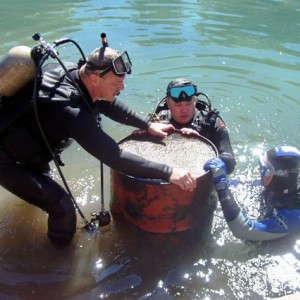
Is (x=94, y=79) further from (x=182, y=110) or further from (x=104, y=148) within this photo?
(x=182, y=110)

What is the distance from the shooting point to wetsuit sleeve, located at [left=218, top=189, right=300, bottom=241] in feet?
10.9

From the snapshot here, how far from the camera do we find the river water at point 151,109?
338cm

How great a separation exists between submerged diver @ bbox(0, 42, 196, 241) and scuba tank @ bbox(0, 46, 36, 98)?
0.10 meters

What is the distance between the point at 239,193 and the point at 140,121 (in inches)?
52.0

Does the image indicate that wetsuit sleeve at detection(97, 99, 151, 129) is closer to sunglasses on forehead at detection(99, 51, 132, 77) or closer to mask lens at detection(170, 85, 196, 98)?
mask lens at detection(170, 85, 196, 98)

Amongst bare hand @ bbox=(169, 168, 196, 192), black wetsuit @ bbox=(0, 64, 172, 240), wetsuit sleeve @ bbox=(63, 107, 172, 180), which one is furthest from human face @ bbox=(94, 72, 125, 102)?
bare hand @ bbox=(169, 168, 196, 192)

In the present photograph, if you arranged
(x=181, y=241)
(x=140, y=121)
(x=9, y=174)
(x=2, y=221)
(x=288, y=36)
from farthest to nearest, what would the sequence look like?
(x=288, y=36) < (x=2, y=221) < (x=140, y=121) < (x=181, y=241) < (x=9, y=174)

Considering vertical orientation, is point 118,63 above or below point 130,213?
above

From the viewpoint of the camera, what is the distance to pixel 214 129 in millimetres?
3924

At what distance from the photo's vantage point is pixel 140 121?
3.74 meters

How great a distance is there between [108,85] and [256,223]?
1621mm

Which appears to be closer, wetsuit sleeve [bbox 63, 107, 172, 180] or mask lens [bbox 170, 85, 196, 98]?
wetsuit sleeve [bbox 63, 107, 172, 180]

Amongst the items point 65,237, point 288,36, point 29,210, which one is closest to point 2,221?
point 29,210

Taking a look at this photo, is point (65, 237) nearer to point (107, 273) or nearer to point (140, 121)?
point (107, 273)
